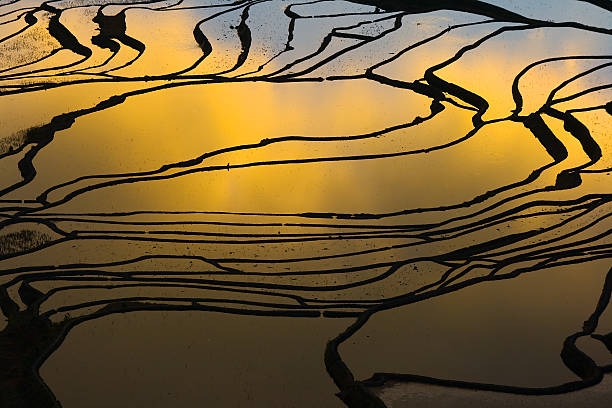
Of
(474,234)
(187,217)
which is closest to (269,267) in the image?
(187,217)

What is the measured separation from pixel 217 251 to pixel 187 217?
0.34 m

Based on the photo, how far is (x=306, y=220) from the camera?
3521mm

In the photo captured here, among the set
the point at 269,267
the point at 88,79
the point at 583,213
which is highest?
the point at 88,79

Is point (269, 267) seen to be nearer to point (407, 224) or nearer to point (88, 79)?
point (407, 224)

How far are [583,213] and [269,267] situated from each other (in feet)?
4.39

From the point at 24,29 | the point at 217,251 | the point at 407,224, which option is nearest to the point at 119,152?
the point at 217,251

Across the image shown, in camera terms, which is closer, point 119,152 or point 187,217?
point 187,217

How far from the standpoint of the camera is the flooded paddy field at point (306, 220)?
2533mm

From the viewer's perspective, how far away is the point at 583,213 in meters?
3.59

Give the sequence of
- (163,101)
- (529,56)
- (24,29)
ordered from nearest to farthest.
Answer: (163,101)
(529,56)
(24,29)

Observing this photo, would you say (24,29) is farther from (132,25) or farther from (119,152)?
(119,152)

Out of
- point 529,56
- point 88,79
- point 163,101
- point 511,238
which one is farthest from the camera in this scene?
point 529,56

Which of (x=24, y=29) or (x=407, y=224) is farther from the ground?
(x=24, y=29)

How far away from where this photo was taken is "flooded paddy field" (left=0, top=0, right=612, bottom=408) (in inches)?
99.7
